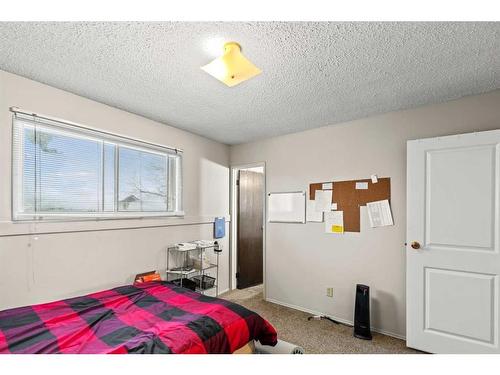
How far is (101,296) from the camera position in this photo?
82.5 inches

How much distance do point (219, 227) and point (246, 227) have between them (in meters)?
0.65

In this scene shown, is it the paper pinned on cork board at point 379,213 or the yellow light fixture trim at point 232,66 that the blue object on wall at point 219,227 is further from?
the yellow light fixture trim at point 232,66

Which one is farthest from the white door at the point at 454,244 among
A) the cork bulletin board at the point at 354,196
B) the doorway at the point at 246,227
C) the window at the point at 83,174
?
the window at the point at 83,174

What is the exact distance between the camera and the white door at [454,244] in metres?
2.01

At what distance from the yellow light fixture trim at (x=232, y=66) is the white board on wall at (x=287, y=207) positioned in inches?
77.3

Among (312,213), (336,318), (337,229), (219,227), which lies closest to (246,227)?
(219,227)

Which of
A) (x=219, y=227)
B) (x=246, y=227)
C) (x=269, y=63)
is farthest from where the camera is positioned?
(x=246, y=227)

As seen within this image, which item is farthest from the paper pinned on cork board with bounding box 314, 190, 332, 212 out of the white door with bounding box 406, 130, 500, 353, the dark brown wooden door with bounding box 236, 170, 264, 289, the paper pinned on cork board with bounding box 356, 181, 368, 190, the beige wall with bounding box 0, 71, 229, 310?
the beige wall with bounding box 0, 71, 229, 310

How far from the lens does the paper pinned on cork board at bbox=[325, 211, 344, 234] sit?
294 centimetres

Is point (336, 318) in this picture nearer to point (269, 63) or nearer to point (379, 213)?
point (379, 213)

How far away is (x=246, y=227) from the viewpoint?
13.9 feet

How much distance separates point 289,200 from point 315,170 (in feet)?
1.74

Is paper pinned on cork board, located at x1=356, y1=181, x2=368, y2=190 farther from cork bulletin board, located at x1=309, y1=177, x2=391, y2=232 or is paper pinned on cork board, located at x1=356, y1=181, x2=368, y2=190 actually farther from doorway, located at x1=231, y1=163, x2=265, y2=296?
doorway, located at x1=231, y1=163, x2=265, y2=296
